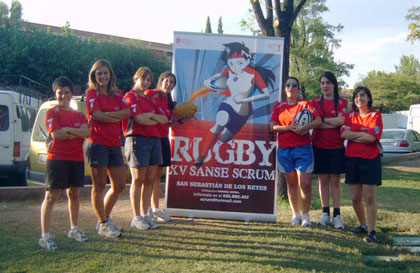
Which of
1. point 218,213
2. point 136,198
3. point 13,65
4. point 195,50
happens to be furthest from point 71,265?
point 13,65

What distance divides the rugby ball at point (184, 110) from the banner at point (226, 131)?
137 mm

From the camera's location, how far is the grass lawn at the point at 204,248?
3924mm

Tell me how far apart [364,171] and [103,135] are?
315 cm

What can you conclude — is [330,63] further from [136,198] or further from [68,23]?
[136,198]

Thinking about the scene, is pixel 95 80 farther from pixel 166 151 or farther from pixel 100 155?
pixel 166 151

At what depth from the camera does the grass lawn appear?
12.9ft

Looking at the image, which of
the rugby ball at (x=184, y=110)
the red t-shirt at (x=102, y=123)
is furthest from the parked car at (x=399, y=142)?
the red t-shirt at (x=102, y=123)

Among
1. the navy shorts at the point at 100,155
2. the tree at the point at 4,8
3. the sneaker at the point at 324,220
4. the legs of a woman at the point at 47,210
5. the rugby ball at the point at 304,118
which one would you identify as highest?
the tree at the point at 4,8

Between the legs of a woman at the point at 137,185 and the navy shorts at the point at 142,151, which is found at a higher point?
the navy shorts at the point at 142,151

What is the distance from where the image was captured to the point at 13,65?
2291 cm

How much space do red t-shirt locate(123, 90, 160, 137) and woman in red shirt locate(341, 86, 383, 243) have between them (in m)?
2.42

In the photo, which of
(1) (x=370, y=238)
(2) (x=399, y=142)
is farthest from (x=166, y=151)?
(2) (x=399, y=142)

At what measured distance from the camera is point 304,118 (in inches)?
206

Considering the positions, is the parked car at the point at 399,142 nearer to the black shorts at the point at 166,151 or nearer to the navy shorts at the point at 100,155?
the black shorts at the point at 166,151
